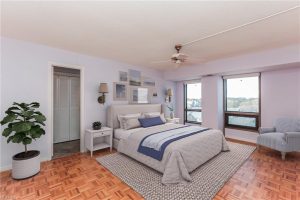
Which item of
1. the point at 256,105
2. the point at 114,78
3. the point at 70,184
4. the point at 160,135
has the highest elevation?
the point at 114,78

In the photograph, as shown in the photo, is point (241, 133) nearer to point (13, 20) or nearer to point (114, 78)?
point (114, 78)

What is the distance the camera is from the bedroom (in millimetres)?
2000

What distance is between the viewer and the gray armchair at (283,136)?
303 centimetres

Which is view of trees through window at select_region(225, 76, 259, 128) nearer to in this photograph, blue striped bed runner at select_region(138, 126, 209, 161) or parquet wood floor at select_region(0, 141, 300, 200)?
parquet wood floor at select_region(0, 141, 300, 200)

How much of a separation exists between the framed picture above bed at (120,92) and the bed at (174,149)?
40cm

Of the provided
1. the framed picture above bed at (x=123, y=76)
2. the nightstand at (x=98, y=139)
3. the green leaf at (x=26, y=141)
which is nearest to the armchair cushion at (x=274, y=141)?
the nightstand at (x=98, y=139)

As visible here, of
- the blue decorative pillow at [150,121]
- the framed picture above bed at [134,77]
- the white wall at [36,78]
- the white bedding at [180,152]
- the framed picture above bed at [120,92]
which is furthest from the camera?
the framed picture above bed at [134,77]

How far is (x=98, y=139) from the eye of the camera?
3.93 m

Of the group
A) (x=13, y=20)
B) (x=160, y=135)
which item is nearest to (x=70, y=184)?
(x=160, y=135)

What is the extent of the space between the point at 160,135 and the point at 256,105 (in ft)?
11.2

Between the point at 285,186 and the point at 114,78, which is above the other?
the point at 114,78

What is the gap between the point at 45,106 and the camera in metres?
3.11

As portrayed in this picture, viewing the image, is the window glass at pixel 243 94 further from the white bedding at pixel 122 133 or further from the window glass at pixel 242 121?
the white bedding at pixel 122 133

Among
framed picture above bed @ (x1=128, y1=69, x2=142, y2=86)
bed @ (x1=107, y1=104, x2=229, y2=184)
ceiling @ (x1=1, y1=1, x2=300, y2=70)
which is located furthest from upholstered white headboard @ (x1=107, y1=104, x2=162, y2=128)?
ceiling @ (x1=1, y1=1, x2=300, y2=70)
